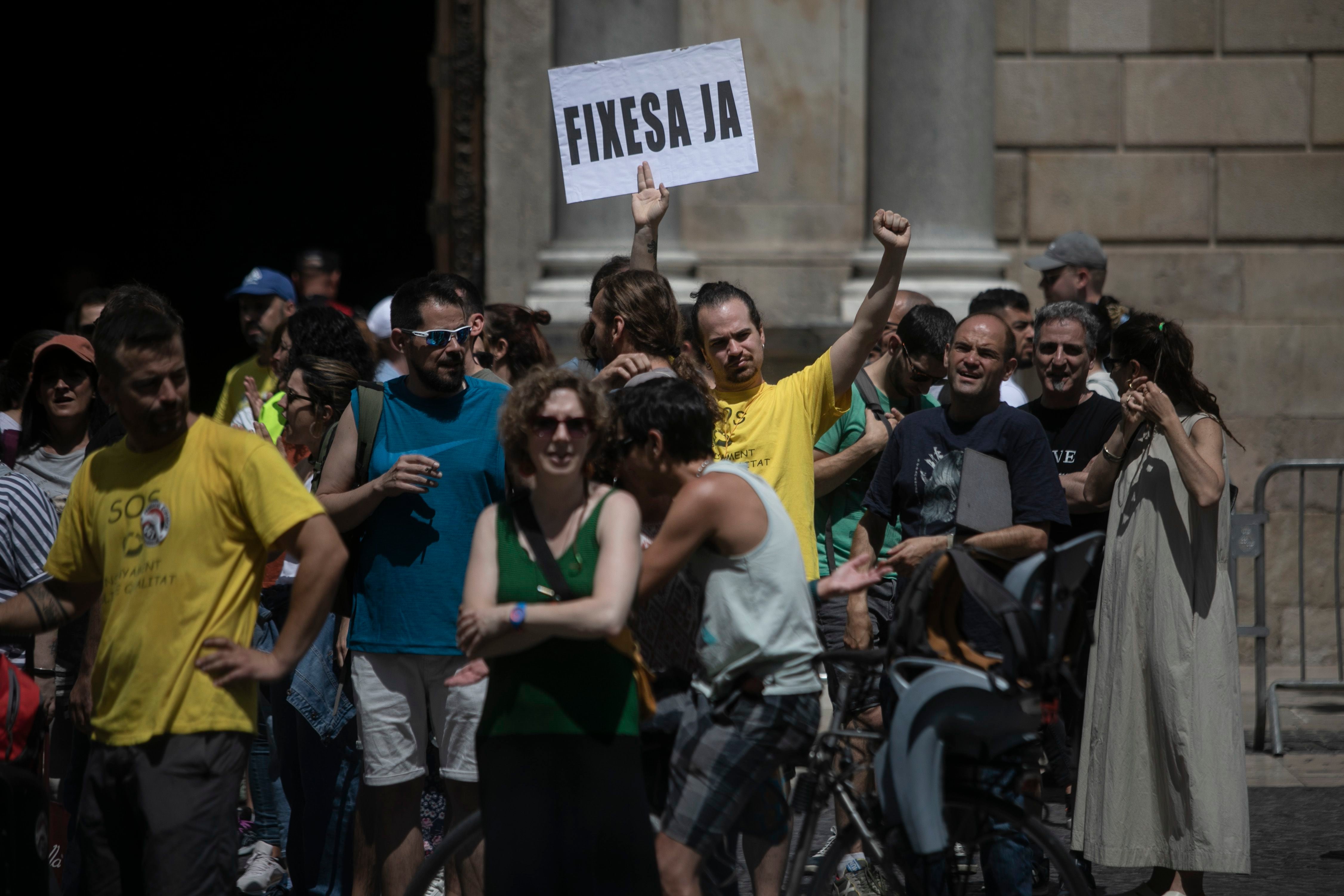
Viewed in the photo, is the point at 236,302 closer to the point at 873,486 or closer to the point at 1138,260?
the point at 1138,260

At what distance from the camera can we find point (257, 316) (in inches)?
314

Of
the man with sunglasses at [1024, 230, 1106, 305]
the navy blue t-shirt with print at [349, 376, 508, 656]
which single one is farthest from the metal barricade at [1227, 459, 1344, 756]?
the navy blue t-shirt with print at [349, 376, 508, 656]

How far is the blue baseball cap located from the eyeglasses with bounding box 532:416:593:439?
4543 mm

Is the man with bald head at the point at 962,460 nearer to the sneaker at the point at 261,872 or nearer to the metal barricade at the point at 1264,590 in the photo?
the metal barricade at the point at 1264,590

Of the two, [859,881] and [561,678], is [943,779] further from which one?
[561,678]

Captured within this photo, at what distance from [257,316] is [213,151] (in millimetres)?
10125

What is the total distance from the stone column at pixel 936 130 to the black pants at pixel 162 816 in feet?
19.0

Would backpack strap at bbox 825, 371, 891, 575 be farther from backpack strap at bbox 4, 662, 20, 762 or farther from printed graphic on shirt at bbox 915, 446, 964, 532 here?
backpack strap at bbox 4, 662, 20, 762

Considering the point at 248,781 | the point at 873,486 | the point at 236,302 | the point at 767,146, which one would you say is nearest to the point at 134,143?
the point at 236,302

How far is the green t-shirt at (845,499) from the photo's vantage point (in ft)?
19.2

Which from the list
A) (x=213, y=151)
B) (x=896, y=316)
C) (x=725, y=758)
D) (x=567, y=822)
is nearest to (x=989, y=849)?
(x=725, y=758)

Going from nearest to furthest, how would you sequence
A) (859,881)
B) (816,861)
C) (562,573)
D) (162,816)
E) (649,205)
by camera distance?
(162,816), (562,573), (859,881), (816,861), (649,205)

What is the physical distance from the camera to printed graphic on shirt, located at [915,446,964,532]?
5.04m

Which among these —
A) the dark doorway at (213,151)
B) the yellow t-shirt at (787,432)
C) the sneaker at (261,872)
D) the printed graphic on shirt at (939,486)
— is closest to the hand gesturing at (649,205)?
the yellow t-shirt at (787,432)
